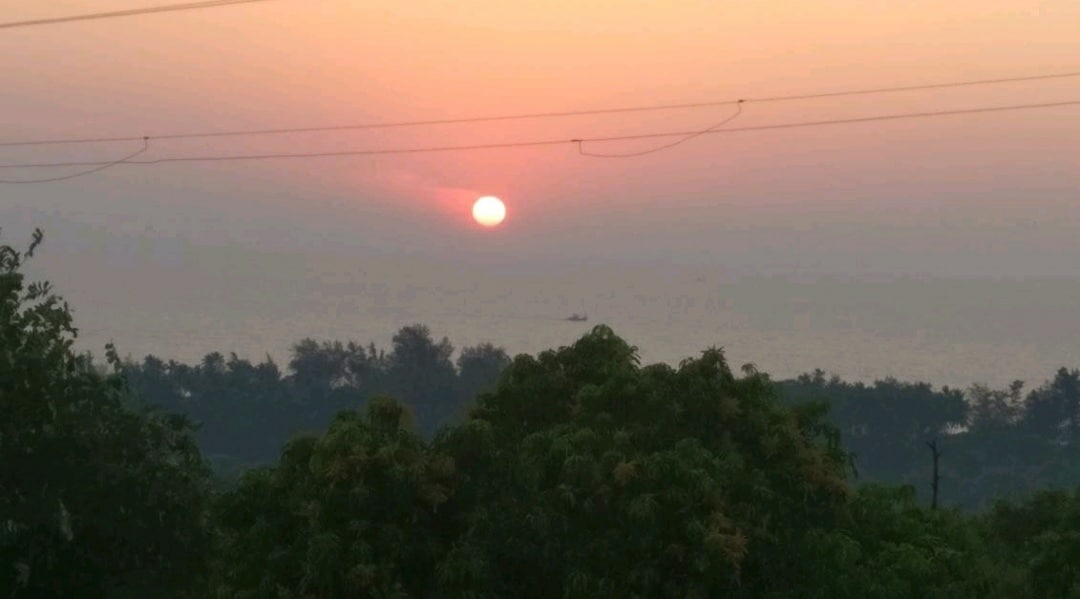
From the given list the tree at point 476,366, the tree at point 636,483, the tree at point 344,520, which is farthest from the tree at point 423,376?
the tree at point 344,520

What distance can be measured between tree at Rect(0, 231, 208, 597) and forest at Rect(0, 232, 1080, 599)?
0.04 m

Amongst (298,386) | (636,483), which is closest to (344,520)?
(636,483)

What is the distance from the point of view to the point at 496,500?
22.4 meters

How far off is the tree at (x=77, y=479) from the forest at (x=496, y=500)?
37 mm

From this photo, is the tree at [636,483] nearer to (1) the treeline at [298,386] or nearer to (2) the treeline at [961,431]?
(2) the treeline at [961,431]

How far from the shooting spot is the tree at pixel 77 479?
75.6ft

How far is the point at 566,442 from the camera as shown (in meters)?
21.9

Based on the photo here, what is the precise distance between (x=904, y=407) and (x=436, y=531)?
5830 inches

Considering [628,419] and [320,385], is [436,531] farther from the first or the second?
[320,385]

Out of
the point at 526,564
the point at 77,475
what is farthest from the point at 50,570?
the point at 526,564

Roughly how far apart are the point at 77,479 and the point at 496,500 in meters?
7.37

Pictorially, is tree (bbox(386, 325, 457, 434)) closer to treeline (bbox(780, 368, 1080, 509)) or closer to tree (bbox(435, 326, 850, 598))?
treeline (bbox(780, 368, 1080, 509))

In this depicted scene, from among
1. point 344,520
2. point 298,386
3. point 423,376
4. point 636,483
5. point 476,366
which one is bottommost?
point 298,386

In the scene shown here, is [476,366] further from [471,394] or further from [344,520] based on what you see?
[344,520]
